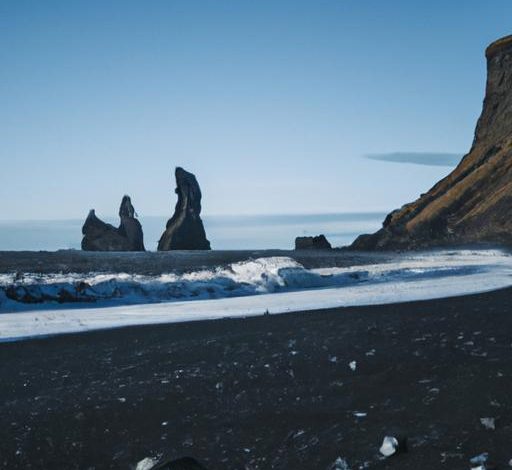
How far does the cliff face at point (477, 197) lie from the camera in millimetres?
59281

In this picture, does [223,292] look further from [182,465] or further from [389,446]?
[182,465]

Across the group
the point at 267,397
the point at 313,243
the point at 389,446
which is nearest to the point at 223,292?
the point at 267,397

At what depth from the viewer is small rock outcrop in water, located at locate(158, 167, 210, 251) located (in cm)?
10850

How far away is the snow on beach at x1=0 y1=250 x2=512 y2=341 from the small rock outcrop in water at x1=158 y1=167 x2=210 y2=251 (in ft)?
287

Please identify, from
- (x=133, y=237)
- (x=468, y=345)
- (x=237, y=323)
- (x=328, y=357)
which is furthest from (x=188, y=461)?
(x=133, y=237)

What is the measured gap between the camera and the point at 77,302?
1666 centimetres

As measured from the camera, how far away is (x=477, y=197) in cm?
6272

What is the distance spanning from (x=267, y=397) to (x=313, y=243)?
77.6 metres

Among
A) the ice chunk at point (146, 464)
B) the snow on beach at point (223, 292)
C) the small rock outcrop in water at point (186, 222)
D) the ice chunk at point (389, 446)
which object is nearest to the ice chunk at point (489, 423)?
the ice chunk at point (389, 446)

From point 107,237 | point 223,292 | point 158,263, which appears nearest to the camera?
point 223,292

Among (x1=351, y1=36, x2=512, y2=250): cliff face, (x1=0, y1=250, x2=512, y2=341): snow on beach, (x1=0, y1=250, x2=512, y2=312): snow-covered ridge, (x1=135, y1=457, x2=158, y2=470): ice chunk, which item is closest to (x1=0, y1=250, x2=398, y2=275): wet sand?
(x1=351, y1=36, x2=512, y2=250): cliff face

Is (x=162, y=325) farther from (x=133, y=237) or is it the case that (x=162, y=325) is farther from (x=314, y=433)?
(x=133, y=237)

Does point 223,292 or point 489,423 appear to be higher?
point 223,292

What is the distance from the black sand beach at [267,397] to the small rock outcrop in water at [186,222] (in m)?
98.9
